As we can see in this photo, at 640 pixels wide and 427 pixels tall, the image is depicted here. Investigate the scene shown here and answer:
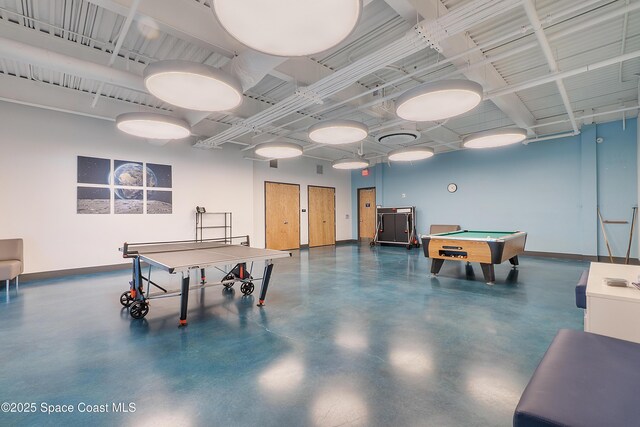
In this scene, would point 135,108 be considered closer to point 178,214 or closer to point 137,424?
point 178,214

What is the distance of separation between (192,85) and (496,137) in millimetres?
5038

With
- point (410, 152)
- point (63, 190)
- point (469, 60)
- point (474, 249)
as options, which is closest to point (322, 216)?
point (410, 152)

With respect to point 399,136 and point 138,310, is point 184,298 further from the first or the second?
point 399,136

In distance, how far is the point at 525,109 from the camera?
6246 millimetres

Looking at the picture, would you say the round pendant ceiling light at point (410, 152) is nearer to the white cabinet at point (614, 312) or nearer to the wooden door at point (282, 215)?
the wooden door at point (282, 215)

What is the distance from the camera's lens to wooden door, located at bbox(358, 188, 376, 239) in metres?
11.8

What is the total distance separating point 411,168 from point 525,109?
14.7 ft

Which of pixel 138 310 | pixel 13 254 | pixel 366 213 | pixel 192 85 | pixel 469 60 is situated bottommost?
pixel 138 310

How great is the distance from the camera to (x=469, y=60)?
384cm

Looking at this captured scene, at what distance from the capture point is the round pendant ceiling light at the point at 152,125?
148 inches

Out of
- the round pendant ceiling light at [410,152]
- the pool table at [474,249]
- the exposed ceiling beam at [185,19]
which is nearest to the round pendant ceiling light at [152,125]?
the exposed ceiling beam at [185,19]

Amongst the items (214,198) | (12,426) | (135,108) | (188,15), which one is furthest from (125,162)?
(12,426)

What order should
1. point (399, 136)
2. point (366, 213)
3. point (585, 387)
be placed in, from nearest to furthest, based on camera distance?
point (585, 387) < point (399, 136) < point (366, 213)

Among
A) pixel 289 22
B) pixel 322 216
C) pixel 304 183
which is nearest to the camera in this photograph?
pixel 289 22
